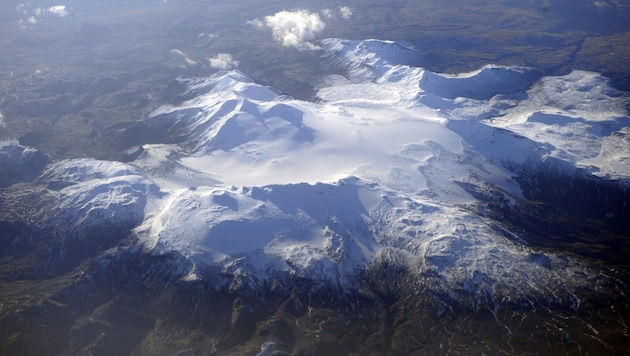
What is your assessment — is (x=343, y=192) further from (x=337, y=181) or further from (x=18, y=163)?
(x=18, y=163)

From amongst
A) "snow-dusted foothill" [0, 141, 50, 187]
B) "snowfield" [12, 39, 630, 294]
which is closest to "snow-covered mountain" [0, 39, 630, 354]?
"snowfield" [12, 39, 630, 294]

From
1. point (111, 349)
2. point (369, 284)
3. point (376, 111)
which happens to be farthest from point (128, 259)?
point (376, 111)

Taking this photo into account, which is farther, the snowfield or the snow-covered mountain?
the snowfield

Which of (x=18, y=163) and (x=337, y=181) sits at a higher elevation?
(x=337, y=181)

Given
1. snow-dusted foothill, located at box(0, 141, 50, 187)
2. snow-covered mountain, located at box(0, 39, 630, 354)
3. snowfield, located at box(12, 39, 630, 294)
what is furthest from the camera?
snow-dusted foothill, located at box(0, 141, 50, 187)

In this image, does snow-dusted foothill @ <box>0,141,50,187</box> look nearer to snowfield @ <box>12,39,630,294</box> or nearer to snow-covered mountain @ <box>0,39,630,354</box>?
snow-covered mountain @ <box>0,39,630,354</box>

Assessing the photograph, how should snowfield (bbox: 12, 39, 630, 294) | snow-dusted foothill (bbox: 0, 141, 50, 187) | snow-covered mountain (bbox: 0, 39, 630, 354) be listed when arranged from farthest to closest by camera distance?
1. snow-dusted foothill (bbox: 0, 141, 50, 187)
2. snowfield (bbox: 12, 39, 630, 294)
3. snow-covered mountain (bbox: 0, 39, 630, 354)

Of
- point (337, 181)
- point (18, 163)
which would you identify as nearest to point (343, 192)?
point (337, 181)
